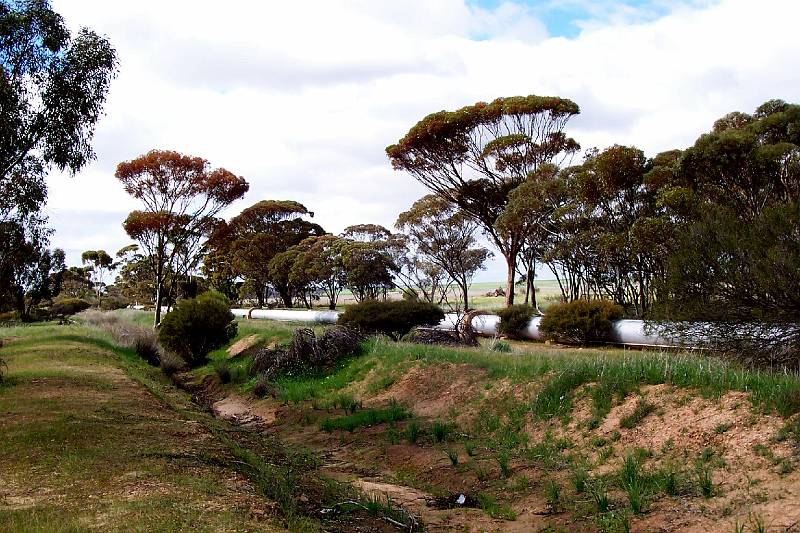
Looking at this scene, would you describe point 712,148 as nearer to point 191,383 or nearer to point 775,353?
point 775,353

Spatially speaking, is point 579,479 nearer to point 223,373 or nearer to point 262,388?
point 262,388

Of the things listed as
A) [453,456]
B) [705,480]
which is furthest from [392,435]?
[705,480]

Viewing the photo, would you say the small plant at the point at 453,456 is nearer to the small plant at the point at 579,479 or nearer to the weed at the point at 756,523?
the small plant at the point at 579,479

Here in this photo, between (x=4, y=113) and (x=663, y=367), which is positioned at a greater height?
(x=4, y=113)

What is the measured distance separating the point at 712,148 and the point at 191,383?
64.1ft

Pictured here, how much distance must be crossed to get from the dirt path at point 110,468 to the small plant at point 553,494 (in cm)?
337

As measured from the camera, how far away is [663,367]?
33.5 ft

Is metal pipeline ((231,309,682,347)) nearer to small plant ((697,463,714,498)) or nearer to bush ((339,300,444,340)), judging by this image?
bush ((339,300,444,340))

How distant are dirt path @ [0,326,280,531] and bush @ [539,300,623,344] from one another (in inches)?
547

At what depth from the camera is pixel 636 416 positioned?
926cm

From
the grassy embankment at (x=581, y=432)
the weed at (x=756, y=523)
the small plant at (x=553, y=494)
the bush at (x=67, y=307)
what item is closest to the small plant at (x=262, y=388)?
the grassy embankment at (x=581, y=432)

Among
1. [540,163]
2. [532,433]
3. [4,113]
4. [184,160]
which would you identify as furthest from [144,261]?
[532,433]

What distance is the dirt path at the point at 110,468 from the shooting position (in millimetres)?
5926

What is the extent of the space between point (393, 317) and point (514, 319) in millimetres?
5710
